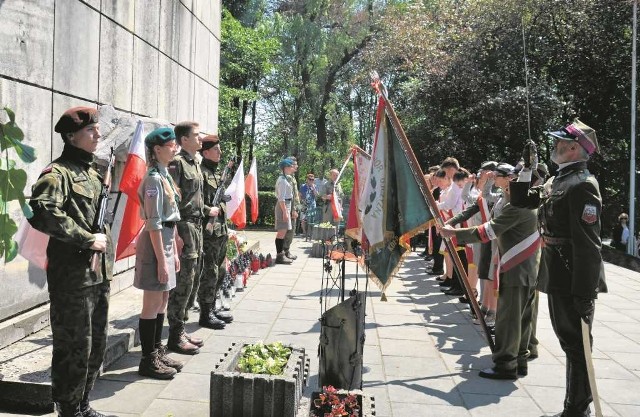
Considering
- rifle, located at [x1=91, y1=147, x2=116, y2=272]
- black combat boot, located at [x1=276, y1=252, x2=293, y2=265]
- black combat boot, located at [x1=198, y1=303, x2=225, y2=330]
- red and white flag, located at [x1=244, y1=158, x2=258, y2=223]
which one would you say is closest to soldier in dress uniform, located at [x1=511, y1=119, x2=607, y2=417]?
rifle, located at [x1=91, y1=147, x2=116, y2=272]

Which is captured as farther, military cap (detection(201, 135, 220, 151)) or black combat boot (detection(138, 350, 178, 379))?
military cap (detection(201, 135, 220, 151))

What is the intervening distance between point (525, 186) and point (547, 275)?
75 centimetres

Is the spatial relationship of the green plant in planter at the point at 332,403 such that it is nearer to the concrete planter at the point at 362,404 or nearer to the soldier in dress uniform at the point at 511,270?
the concrete planter at the point at 362,404

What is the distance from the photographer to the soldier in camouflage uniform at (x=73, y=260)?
3.43m

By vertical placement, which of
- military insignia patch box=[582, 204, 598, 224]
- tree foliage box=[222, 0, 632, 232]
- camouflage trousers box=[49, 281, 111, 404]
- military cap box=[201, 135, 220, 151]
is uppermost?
tree foliage box=[222, 0, 632, 232]

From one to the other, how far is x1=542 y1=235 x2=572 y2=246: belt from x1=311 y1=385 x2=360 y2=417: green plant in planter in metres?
1.91

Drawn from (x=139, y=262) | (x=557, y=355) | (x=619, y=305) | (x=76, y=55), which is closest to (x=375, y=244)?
(x=139, y=262)

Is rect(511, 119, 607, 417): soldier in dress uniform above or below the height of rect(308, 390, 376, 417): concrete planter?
above

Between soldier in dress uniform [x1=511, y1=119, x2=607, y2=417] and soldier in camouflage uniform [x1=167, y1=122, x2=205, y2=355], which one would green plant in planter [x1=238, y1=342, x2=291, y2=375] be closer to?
soldier in camouflage uniform [x1=167, y1=122, x2=205, y2=355]

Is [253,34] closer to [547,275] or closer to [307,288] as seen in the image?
[307,288]

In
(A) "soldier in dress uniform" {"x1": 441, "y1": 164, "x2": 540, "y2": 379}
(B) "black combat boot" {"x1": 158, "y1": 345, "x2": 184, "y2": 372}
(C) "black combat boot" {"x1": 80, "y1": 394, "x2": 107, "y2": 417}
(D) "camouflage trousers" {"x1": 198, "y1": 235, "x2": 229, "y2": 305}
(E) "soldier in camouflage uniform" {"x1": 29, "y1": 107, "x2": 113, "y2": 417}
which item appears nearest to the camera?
(E) "soldier in camouflage uniform" {"x1": 29, "y1": 107, "x2": 113, "y2": 417}

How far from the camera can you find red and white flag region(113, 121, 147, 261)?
4914 mm

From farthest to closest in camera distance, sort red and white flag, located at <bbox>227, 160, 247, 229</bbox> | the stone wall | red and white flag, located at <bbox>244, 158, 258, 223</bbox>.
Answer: red and white flag, located at <bbox>244, 158, 258, 223</bbox> → red and white flag, located at <bbox>227, 160, 247, 229</bbox> → the stone wall

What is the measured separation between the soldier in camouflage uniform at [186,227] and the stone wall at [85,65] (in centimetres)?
127
